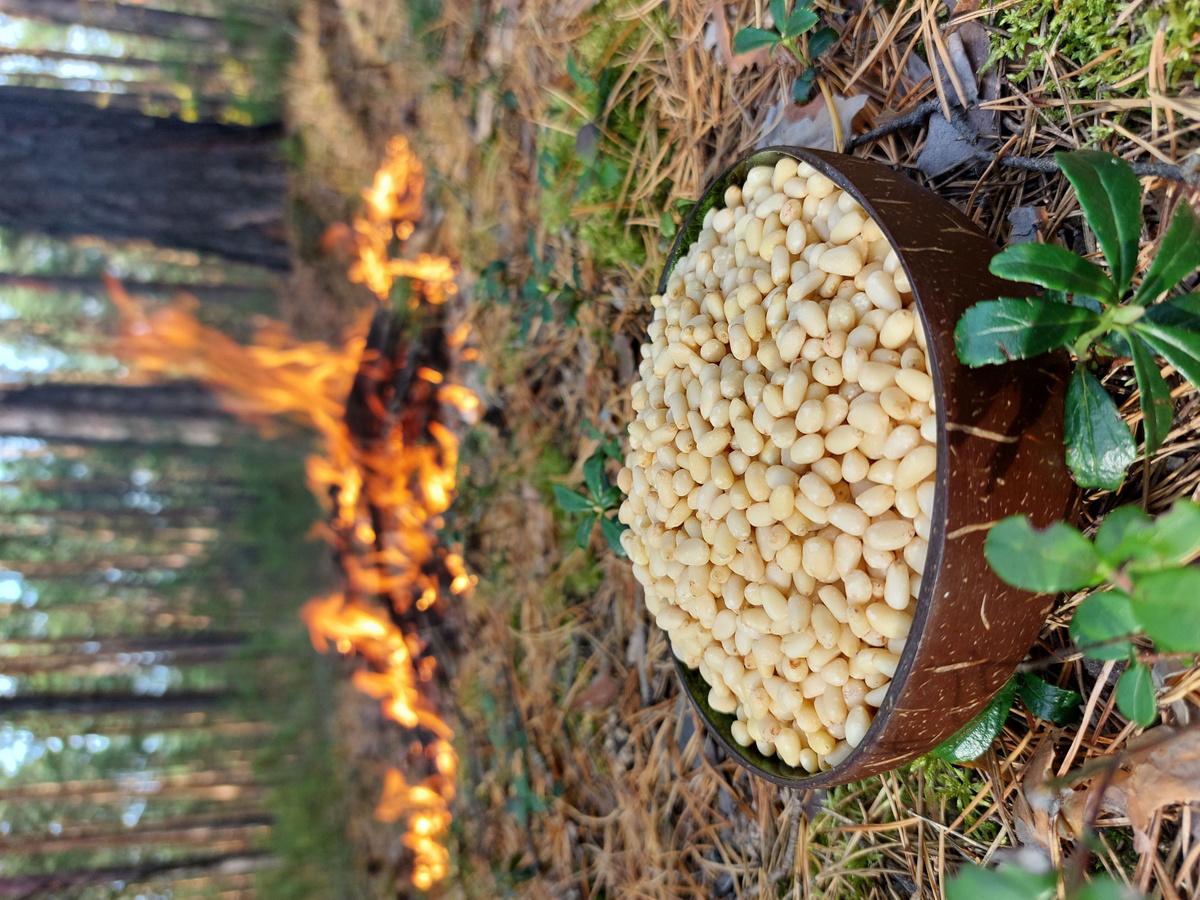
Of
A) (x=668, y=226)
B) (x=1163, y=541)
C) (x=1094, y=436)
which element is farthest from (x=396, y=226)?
(x=1163, y=541)

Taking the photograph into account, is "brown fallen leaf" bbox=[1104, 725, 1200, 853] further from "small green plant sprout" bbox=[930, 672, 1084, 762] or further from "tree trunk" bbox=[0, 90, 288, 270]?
"tree trunk" bbox=[0, 90, 288, 270]

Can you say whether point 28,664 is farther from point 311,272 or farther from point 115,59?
point 115,59

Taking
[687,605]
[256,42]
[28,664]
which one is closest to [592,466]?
[687,605]

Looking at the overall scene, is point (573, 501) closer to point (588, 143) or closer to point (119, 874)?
point (588, 143)

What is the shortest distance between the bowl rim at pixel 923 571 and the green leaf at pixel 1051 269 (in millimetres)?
70

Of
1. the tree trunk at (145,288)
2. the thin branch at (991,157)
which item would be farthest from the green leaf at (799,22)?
the tree trunk at (145,288)

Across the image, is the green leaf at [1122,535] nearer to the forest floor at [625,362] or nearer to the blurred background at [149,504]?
the forest floor at [625,362]

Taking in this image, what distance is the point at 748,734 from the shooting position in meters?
0.75

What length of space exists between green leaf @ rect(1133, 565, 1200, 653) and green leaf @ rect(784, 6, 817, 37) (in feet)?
2.21

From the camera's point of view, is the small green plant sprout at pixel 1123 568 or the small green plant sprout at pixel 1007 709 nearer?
the small green plant sprout at pixel 1123 568

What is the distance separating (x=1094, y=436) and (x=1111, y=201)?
0.18m

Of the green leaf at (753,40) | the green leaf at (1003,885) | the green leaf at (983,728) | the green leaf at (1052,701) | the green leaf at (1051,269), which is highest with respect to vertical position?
the green leaf at (753,40)

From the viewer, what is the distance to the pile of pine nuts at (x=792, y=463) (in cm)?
58

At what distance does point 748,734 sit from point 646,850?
0.56m
